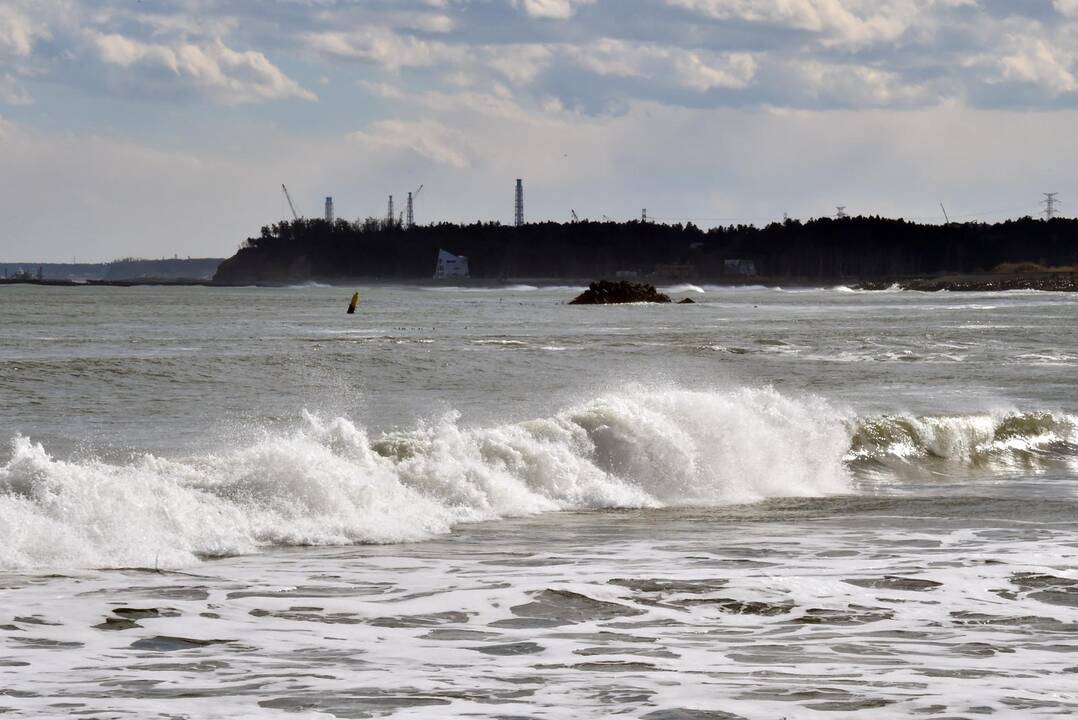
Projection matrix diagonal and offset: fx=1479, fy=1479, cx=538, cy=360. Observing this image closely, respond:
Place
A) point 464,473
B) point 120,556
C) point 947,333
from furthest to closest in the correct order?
point 947,333
point 464,473
point 120,556

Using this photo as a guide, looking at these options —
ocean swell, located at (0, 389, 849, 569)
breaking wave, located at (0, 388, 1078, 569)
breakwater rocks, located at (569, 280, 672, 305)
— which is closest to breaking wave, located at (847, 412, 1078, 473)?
breaking wave, located at (0, 388, 1078, 569)

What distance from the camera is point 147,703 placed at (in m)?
8.69

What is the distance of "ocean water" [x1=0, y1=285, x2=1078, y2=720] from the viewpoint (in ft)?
30.2

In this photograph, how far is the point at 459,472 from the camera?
18906mm

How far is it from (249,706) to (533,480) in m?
11.3

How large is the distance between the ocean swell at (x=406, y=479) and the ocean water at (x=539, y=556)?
52 millimetres

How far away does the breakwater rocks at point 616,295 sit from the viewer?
124 m

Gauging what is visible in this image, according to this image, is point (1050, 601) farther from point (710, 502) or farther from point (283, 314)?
point (283, 314)

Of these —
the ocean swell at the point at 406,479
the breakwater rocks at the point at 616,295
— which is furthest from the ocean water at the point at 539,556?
the breakwater rocks at the point at 616,295

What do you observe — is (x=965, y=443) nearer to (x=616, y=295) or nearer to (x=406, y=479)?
(x=406, y=479)

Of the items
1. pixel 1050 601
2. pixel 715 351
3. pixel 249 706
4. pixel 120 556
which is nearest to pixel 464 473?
pixel 120 556

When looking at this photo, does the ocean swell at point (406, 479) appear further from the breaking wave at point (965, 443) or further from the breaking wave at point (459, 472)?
the breaking wave at point (965, 443)

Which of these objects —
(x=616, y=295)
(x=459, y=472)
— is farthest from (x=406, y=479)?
(x=616, y=295)

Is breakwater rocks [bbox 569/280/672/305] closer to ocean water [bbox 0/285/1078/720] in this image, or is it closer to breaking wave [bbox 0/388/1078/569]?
ocean water [bbox 0/285/1078/720]
